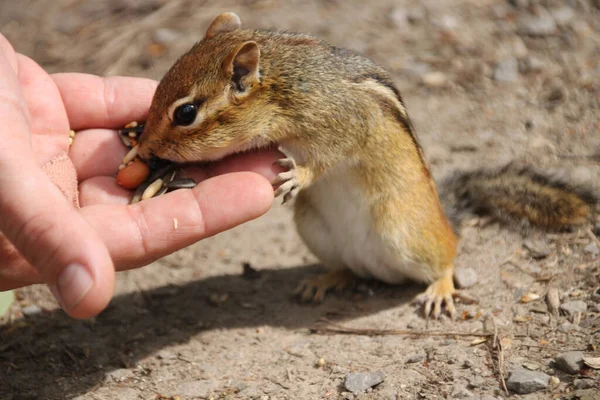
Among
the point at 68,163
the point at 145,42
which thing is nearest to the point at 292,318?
the point at 68,163

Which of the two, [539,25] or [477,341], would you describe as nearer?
[477,341]

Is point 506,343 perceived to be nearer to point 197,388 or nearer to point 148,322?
point 197,388

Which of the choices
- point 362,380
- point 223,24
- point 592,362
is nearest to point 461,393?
point 362,380

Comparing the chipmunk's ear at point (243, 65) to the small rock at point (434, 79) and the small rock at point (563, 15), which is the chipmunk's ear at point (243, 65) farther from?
the small rock at point (563, 15)

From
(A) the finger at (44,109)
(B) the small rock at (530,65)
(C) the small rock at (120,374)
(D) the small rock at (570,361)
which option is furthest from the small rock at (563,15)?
(C) the small rock at (120,374)

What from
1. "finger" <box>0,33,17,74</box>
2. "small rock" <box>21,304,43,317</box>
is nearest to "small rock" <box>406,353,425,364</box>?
"small rock" <box>21,304,43,317</box>

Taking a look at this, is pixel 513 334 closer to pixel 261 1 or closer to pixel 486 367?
pixel 486 367
